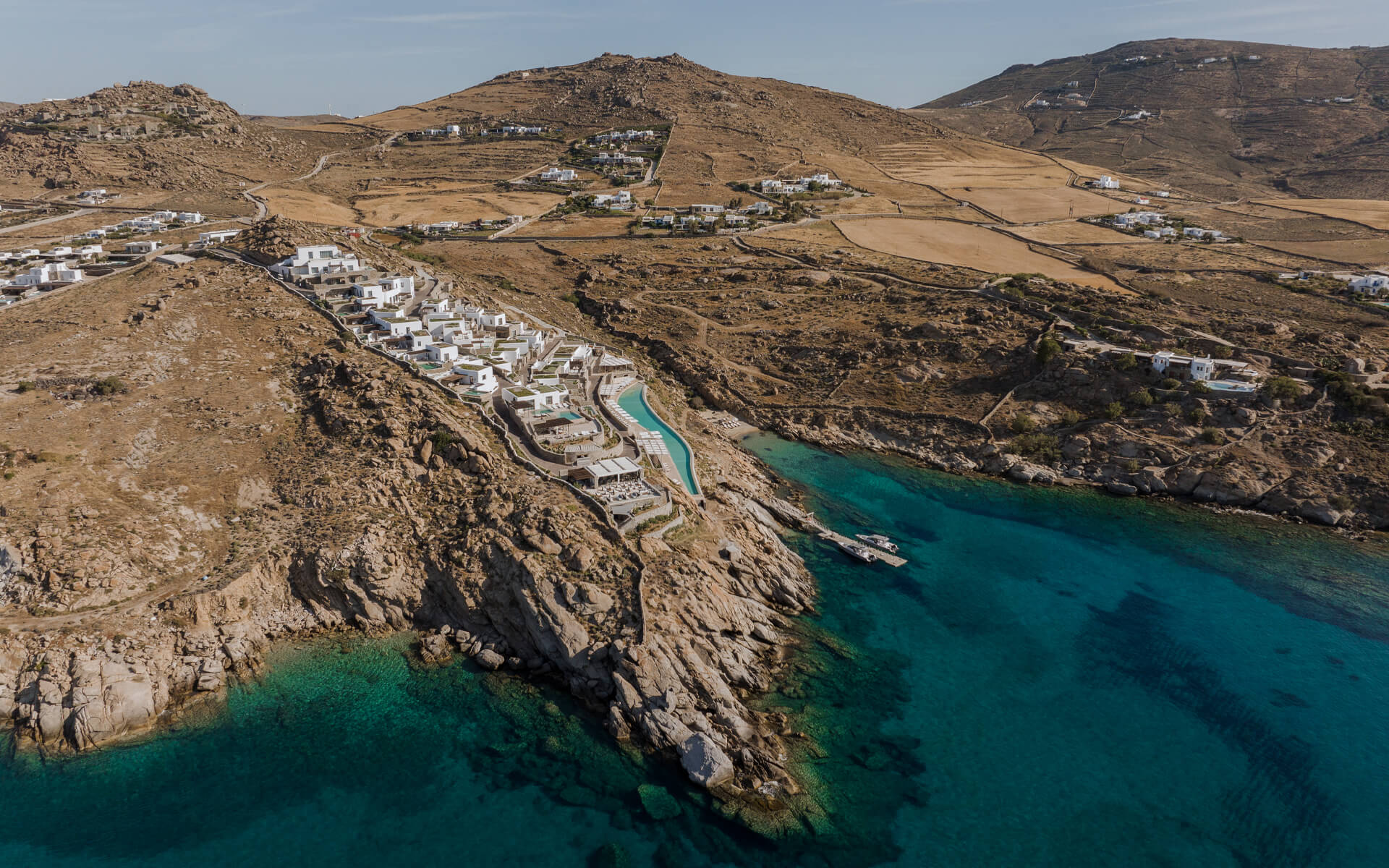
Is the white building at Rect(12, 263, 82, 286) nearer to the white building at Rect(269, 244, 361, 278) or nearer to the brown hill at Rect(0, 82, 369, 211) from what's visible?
the white building at Rect(269, 244, 361, 278)

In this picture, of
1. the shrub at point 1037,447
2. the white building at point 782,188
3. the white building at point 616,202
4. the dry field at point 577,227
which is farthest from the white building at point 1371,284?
the white building at point 616,202

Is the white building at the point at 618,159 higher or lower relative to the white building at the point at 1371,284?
higher

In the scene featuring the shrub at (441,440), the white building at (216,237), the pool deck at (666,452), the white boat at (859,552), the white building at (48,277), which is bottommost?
the white boat at (859,552)

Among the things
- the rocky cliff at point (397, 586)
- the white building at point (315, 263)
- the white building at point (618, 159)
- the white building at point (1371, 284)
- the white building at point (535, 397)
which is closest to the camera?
the rocky cliff at point (397, 586)

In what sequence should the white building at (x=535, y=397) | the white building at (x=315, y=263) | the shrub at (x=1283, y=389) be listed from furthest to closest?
the white building at (x=315, y=263) → the shrub at (x=1283, y=389) → the white building at (x=535, y=397)

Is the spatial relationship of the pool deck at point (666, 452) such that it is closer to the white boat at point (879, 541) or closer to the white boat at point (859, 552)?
the white boat at point (859, 552)

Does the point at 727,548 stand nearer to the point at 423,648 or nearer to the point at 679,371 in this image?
the point at 423,648

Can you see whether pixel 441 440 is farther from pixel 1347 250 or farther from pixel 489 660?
pixel 1347 250
